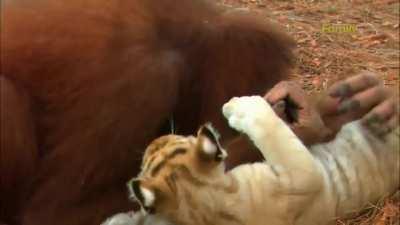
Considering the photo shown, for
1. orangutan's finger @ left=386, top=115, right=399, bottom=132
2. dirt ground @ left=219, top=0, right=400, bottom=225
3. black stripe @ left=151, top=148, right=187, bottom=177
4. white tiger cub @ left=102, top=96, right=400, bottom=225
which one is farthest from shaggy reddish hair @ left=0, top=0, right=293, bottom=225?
dirt ground @ left=219, top=0, right=400, bottom=225

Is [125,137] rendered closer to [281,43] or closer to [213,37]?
[213,37]

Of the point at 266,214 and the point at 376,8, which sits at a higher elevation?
the point at 376,8

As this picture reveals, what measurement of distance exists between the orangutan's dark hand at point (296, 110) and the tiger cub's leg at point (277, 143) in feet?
0.43

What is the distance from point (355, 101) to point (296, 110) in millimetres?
138

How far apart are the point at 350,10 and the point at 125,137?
1006mm

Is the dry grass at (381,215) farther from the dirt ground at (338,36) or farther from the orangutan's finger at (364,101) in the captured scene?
the dirt ground at (338,36)

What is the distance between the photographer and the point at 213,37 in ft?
5.81

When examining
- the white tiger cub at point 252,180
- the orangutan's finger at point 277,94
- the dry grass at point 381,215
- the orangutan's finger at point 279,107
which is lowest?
the dry grass at point 381,215

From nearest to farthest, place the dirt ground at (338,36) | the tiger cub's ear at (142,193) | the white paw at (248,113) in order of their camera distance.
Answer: the tiger cub's ear at (142,193)
the white paw at (248,113)
the dirt ground at (338,36)

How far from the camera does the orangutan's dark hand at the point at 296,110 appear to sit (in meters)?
1.64

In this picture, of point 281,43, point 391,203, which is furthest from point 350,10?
Answer: point 391,203

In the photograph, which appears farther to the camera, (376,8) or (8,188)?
(376,8)

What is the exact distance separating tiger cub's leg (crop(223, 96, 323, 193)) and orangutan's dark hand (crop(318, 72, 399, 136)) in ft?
0.77

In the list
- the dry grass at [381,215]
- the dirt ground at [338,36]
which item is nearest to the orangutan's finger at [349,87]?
the dry grass at [381,215]
